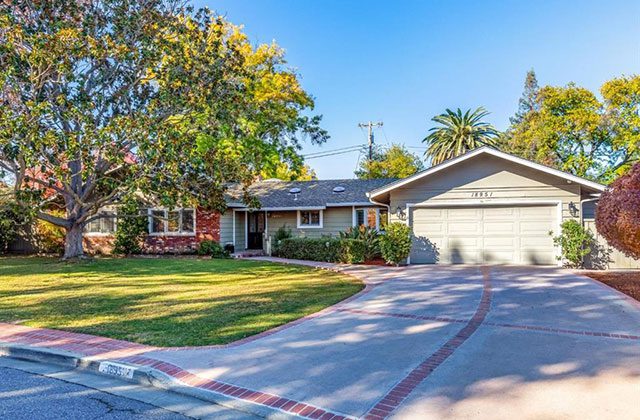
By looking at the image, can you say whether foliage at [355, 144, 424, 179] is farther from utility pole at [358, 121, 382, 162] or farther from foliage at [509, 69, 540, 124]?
foliage at [509, 69, 540, 124]

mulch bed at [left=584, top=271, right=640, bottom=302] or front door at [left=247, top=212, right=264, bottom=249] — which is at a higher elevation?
front door at [left=247, top=212, right=264, bottom=249]

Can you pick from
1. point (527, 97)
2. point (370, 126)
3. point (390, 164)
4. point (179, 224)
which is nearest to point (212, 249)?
point (179, 224)

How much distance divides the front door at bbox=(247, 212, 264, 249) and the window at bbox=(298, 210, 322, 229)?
2487mm

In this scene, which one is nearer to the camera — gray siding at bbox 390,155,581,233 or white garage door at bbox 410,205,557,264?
gray siding at bbox 390,155,581,233

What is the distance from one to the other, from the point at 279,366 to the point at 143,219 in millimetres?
17454

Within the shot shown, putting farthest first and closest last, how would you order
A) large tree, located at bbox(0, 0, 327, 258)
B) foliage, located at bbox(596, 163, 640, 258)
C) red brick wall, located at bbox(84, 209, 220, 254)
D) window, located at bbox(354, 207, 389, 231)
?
window, located at bbox(354, 207, 389, 231) → red brick wall, located at bbox(84, 209, 220, 254) → large tree, located at bbox(0, 0, 327, 258) → foliage, located at bbox(596, 163, 640, 258)

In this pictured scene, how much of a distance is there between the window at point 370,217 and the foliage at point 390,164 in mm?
14974

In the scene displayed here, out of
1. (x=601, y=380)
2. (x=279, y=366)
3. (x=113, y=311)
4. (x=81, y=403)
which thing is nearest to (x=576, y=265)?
(x=601, y=380)

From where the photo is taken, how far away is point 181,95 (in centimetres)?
1417

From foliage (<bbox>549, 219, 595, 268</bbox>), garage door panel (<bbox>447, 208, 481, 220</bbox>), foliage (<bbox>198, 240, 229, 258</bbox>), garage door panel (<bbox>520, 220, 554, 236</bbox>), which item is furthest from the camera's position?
foliage (<bbox>198, 240, 229, 258</bbox>)

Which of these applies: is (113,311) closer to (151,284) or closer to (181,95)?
(151,284)

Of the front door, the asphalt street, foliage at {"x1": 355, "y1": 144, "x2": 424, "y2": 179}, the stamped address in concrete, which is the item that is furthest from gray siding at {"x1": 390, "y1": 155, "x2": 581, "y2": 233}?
foliage at {"x1": 355, "y1": 144, "x2": 424, "y2": 179}

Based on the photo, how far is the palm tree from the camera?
35688 millimetres

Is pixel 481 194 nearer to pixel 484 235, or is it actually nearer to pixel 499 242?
pixel 484 235
